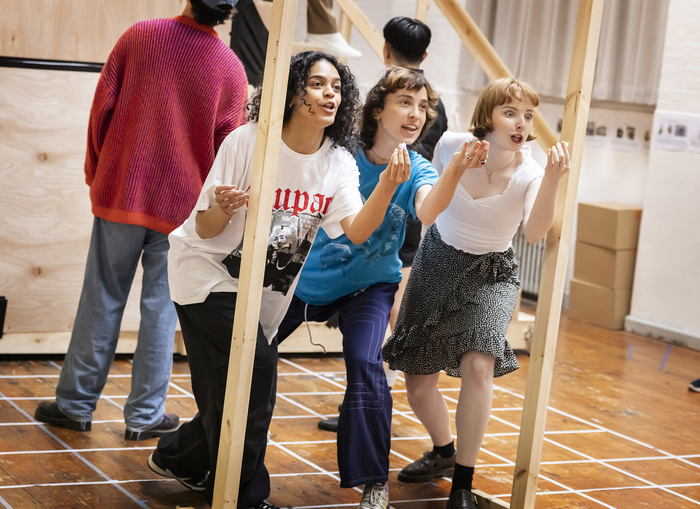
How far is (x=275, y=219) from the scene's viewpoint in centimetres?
224

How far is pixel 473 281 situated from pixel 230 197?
2.91ft

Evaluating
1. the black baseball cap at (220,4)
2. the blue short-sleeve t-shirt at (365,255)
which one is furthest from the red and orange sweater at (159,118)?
the blue short-sleeve t-shirt at (365,255)

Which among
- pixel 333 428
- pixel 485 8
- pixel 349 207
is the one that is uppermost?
Result: pixel 485 8

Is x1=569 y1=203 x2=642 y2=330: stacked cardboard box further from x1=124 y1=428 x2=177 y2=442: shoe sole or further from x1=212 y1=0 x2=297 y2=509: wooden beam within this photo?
x1=212 y1=0 x2=297 y2=509: wooden beam

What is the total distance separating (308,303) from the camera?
8.43 ft

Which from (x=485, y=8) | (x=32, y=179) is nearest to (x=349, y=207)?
(x=32, y=179)

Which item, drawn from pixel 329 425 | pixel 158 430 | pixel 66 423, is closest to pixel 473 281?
pixel 329 425

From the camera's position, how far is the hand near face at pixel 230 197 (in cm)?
202

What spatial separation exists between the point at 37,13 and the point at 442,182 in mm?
2291

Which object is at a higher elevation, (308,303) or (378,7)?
(378,7)

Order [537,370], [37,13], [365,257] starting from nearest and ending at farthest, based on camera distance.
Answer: [537,370] → [365,257] → [37,13]

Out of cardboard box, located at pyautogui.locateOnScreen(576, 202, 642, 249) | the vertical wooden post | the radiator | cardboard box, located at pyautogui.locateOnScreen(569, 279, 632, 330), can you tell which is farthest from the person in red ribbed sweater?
the radiator

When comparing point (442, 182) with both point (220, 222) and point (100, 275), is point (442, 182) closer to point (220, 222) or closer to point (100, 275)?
point (220, 222)

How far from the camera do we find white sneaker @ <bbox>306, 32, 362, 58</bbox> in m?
4.34
